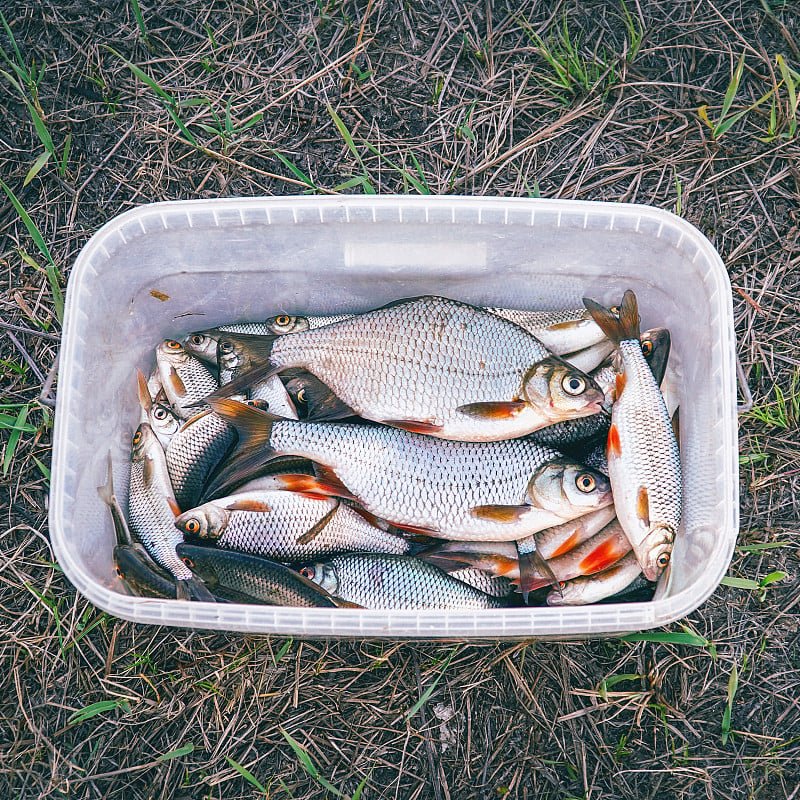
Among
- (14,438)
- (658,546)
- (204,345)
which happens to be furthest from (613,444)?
(14,438)

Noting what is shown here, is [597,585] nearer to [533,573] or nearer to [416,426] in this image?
[533,573]

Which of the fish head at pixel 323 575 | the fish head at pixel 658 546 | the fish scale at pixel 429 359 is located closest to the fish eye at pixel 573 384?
the fish scale at pixel 429 359

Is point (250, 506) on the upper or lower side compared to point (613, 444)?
lower

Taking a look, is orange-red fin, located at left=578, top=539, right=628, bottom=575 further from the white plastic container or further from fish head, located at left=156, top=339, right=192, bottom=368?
fish head, located at left=156, top=339, right=192, bottom=368

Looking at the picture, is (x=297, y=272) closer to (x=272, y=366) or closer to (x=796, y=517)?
(x=272, y=366)

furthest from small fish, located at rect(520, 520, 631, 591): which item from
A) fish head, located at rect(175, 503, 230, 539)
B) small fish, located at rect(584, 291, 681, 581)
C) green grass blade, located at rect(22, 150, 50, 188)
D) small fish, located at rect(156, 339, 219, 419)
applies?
green grass blade, located at rect(22, 150, 50, 188)

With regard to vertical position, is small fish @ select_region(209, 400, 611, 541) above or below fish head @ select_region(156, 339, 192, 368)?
below
